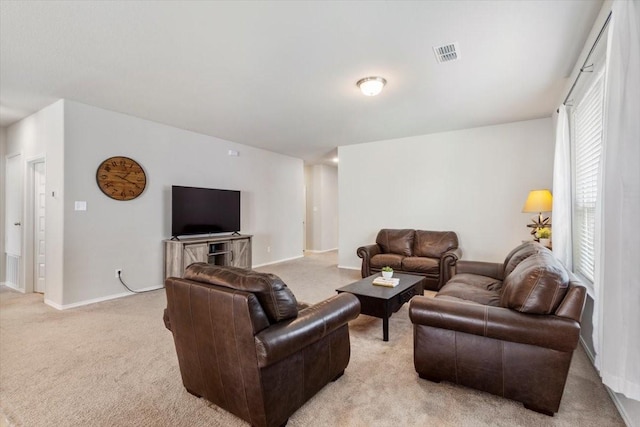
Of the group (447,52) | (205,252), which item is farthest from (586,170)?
(205,252)

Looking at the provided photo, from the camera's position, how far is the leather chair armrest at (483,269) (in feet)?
11.2

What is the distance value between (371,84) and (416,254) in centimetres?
306

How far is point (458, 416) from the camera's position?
1.79m

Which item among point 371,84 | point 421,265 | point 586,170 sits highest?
point 371,84

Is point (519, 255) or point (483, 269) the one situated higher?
point (519, 255)

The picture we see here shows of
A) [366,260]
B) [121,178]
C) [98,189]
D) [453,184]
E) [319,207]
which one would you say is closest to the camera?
[98,189]

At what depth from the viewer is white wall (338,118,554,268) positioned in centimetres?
487

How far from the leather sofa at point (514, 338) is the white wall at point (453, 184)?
3.23 metres

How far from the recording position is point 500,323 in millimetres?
1834

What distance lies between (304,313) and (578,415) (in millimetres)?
1726

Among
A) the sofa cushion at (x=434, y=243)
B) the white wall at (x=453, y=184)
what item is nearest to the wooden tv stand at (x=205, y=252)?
the white wall at (x=453, y=184)

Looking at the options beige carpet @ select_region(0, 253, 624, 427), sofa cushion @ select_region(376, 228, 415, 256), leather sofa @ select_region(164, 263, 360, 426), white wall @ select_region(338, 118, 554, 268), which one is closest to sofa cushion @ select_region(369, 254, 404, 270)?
sofa cushion @ select_region(376, 228, 415, 256)

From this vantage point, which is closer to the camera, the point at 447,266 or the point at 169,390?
the point at 169,390

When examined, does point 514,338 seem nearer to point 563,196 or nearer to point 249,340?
point 249,340
